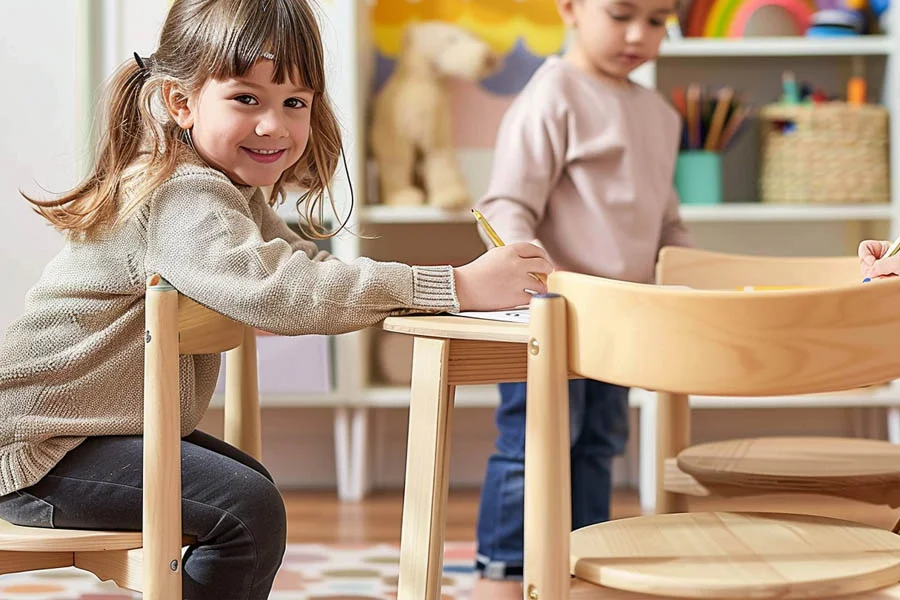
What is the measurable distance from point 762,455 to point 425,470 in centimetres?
55

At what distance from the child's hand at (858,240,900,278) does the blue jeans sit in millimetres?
605

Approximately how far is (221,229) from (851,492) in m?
0.75

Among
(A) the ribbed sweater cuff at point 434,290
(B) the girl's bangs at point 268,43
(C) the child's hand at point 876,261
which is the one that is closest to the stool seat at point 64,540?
(A) the ribbed sweater cuff at point 434,290

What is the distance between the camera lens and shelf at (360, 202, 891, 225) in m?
2.57

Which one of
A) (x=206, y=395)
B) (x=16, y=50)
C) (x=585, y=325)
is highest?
(x=16, y=50)

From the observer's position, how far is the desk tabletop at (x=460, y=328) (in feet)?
3.13

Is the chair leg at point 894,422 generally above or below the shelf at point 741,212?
below

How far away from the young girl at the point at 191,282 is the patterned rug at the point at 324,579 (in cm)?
70

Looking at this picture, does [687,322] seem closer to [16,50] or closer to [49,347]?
[49,347]

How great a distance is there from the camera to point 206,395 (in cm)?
126

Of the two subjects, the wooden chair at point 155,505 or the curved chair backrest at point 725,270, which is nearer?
the wooden chair at point 155,505

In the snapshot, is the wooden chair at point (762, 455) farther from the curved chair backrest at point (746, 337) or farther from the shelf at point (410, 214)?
the shelf at point (410, 214)

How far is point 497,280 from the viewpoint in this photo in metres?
1.12

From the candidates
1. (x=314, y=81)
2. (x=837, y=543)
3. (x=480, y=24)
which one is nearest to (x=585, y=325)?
(x=837, y=543)
